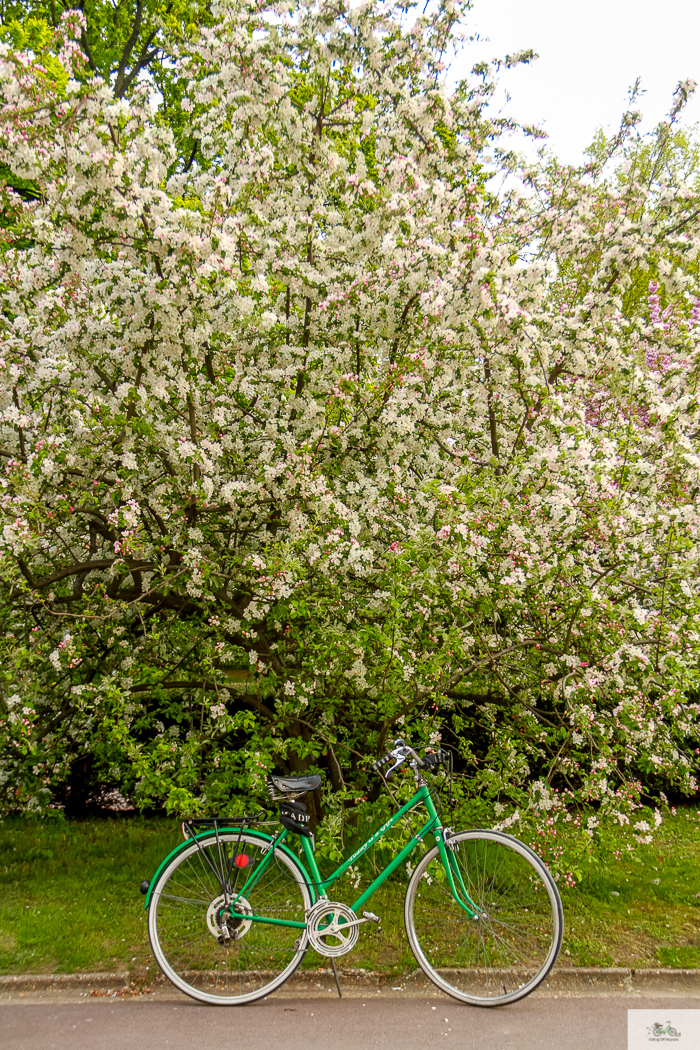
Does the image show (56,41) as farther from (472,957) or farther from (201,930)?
(472,957)

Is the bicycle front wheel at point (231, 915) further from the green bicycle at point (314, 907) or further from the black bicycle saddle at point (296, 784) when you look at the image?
the black bicycle saddle at point (296, 784)

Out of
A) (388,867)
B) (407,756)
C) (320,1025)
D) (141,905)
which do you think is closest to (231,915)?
(320,1025)

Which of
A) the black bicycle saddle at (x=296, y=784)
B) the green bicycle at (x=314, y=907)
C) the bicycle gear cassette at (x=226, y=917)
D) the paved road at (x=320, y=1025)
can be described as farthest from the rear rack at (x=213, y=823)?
the paved road at (x=320, y=1025)

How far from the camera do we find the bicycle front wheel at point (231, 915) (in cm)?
350

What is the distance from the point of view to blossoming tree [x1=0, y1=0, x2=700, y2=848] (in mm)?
4266

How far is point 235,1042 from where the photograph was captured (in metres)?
3.17

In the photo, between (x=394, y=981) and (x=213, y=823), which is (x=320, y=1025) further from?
(x=213, y=823)

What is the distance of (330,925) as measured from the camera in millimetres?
3441

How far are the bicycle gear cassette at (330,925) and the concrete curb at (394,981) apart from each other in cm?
33

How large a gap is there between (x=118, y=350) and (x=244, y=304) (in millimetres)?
920

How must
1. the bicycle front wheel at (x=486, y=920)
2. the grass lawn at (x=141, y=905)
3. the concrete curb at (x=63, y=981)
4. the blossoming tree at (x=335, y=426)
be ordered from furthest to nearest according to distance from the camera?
1. the blossoming tree at (x=335, y=426)
2. the grass lawn at (x=141, y=905)
3. the concrete curb at (x=63, y=981)
4. the bicycle front wheel at (x=486, y=920)

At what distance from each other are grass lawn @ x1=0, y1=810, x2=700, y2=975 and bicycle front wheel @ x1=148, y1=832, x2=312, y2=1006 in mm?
337

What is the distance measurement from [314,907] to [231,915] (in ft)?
1.30

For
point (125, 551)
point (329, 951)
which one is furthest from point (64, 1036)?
point (125, 551)
